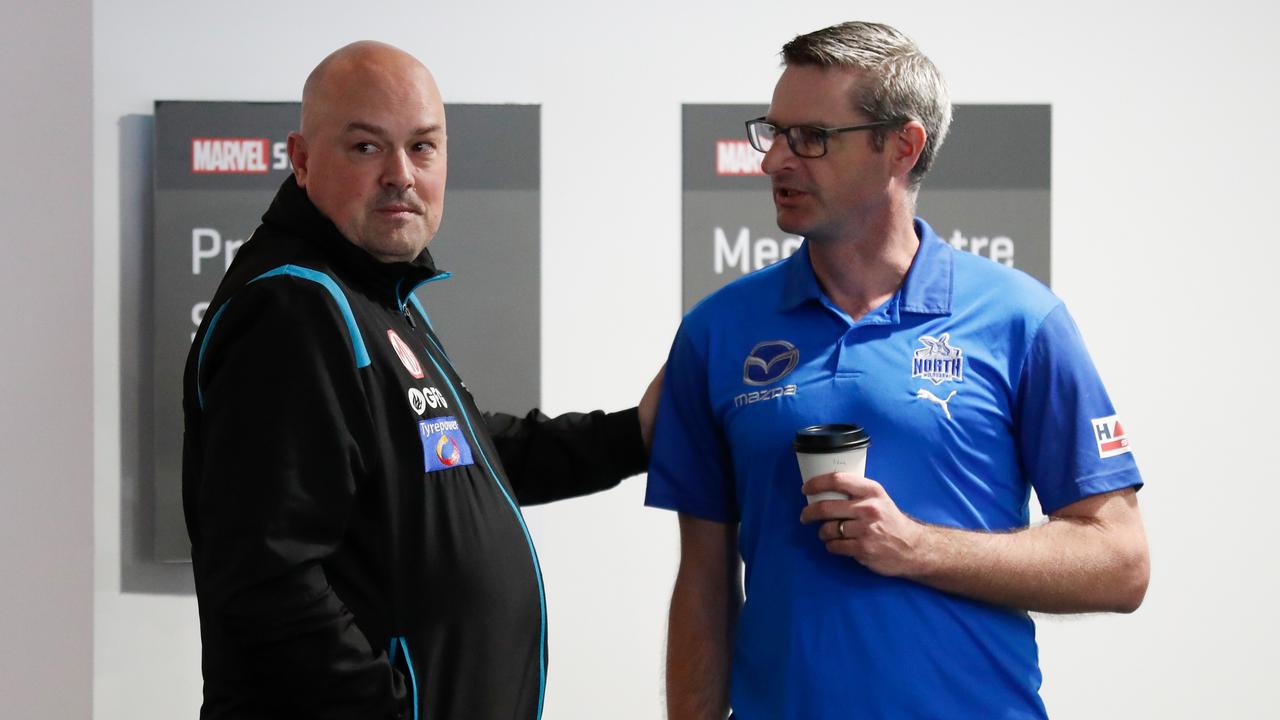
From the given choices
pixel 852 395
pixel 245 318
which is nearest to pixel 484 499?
pixel 245 318

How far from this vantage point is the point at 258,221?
2760 millimetres

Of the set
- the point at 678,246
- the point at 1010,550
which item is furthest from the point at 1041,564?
the point at 678,246

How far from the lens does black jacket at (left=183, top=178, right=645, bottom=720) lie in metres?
1.34

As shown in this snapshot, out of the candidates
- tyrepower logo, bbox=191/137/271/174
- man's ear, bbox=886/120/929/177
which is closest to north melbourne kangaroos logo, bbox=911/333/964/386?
man's ear, bbox=886/120/929/177

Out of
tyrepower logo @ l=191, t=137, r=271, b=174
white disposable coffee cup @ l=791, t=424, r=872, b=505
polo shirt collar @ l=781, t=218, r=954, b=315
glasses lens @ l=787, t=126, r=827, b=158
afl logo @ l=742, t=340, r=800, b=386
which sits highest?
tyrepower logo @ l=191, t=137, r=271, b=174

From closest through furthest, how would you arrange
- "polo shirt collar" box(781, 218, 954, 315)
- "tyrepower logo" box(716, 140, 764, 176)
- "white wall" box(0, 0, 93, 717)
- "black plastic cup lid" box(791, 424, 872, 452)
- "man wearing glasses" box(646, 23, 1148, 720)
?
1. "black plastic cup lid" box(791, 424, 872, 452)
2. "man wearing glasses" box(646, 23, 1148, 720)
3. "polo shirt collar" box(781, 218, 954, 315)
4. "white wall" box(0, 0, 93, 717)
5. "tyrepower logo" box(716, 140, 764, 176)

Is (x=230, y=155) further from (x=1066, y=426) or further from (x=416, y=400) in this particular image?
(x=1066, y=426)

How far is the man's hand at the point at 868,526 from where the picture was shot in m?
1.34

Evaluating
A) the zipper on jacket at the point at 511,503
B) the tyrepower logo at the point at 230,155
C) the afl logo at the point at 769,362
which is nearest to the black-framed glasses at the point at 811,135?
the afl logo at the point at 769,362

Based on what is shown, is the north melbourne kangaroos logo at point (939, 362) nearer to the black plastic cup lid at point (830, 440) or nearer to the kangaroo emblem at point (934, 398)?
the kangaroo emblem at point (934, 398)

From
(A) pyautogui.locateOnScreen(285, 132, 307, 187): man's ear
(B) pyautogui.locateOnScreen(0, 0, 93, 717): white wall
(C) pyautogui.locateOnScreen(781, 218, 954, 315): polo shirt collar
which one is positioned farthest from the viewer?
(B) pyautogui.locateOnScreen(0, 0, 93, 717): white wall

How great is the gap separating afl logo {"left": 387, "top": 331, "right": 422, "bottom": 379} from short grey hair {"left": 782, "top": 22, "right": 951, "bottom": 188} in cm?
71

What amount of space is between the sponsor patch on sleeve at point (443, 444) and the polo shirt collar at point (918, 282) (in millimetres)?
515

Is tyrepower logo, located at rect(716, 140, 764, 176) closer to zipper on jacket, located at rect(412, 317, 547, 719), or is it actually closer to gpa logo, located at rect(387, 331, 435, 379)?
zipper on jacket, located at rect(412, 317, 547, 719)
